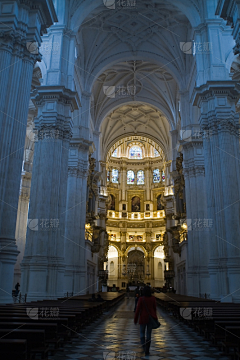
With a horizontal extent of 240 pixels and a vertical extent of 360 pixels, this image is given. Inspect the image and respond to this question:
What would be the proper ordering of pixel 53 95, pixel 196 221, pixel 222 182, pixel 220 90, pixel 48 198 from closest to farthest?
pixel 222 182 < pixel 48 198 < pixel 220 90 < pixel 53 95 < pixel 196 221

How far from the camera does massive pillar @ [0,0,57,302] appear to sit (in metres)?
8.24

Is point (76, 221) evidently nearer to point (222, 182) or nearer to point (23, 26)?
point (222, 182)

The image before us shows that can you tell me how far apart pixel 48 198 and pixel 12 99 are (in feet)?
20.6

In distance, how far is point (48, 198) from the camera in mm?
14695

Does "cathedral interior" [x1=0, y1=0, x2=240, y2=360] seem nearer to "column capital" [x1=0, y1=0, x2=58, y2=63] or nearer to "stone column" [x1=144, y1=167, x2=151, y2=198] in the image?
"column capital" [x1=0, y1=0, x2=58, y2=63]

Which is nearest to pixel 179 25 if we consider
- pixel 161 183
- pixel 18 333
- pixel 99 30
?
pixel 99 30

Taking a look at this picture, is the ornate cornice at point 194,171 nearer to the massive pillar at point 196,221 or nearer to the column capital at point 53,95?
the massive pillar at point 196,221

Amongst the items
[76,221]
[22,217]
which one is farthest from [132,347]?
[22,217]

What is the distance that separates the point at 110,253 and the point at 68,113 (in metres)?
32.3

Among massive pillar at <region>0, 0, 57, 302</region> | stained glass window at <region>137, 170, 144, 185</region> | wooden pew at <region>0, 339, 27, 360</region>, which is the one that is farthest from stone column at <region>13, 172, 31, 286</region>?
wooden pew at <region>0, 339, 27, 360</region>

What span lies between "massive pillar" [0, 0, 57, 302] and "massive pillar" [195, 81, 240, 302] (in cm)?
847

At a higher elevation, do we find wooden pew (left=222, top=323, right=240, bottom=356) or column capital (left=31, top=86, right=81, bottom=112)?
column capital (left=31, top=86, right=81, bottom=112)

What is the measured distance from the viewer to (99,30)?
23188 millimetres

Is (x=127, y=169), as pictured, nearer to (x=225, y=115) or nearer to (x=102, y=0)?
(x=102, y=0)
